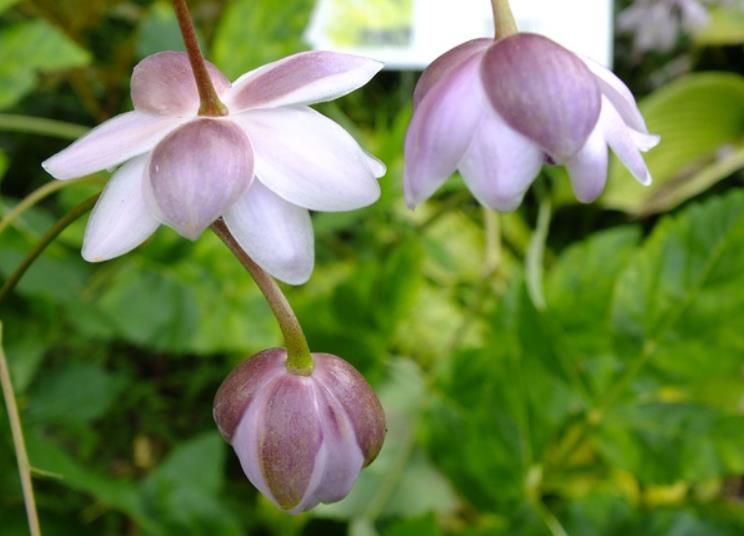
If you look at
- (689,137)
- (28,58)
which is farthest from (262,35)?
(689,137)

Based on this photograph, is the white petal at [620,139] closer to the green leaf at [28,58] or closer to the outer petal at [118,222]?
the outer petal at [118,222]

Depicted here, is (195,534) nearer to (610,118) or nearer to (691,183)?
(610,118)

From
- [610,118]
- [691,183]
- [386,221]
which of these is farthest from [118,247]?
[691,183]

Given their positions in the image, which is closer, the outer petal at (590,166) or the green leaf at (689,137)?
the outer petal at (590,166)

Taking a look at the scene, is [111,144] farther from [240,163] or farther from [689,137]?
[689,137]

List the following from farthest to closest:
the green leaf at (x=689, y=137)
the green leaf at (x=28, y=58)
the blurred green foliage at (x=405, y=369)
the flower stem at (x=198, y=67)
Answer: the green leaf at (x=689, y=137)
the green leaf at (x=28, y=58)
the blurred green foliage at (x=405, y=369)
the flower stem at (x=198, y=67)

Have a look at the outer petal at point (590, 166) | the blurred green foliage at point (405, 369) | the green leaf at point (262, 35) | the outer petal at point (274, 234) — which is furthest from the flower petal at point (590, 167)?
the green leaf at point (262, 35)

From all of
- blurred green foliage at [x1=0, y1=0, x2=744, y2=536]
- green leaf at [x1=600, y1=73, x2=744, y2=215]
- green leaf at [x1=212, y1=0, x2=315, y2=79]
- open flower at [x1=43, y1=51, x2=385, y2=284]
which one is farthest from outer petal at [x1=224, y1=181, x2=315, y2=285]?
green leaf at [x1=600, y1=73, x2=744, y2=215]
